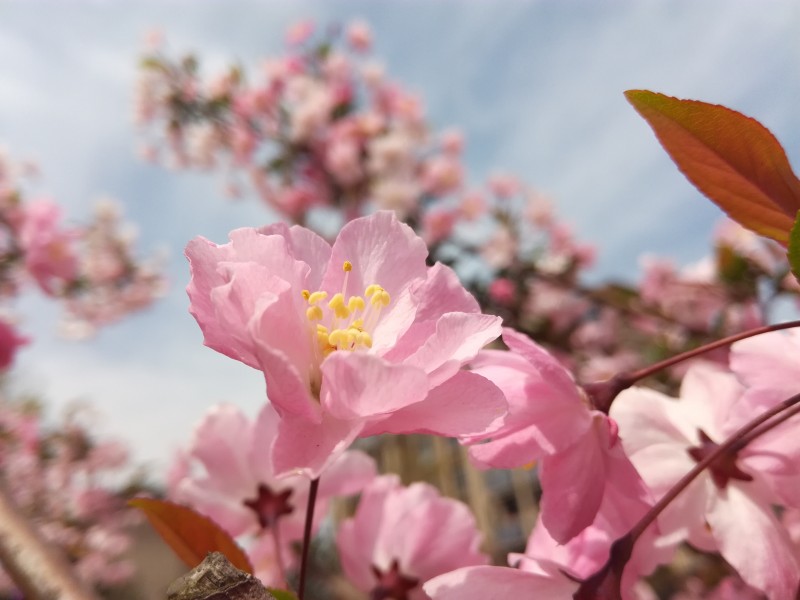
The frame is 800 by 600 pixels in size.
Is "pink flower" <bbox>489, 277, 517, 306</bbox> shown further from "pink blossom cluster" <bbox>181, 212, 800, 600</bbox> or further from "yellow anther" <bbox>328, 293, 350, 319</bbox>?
"yellow anther" <bbox>328, 293, 350, 319</bbox>

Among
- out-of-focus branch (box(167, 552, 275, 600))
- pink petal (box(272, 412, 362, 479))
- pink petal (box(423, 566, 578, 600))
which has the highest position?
pink petal (box(272, 412, 362, 479))

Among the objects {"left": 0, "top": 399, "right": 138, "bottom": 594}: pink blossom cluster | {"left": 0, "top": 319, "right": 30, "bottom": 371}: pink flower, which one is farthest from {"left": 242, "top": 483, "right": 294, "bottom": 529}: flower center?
{"left": 0, "top": 399, "right": 138, "bottom": 594}: pink blossom cluster

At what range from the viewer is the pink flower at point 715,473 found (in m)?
0.35

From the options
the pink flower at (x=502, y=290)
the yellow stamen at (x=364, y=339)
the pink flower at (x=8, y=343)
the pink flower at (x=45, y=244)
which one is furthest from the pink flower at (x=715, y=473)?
the pink flower at (x=45, y=244)

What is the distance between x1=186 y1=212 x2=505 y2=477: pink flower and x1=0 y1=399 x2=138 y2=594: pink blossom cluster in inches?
86.1

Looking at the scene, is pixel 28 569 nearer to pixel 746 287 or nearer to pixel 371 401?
pixel 371 401

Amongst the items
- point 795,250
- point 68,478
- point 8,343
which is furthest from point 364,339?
point 68,478

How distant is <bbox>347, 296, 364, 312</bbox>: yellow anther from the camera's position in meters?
0.37

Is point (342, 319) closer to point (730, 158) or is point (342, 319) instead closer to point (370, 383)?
point (370, 383)

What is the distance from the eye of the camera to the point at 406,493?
0.59 metres

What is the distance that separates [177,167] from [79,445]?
191 centimetres

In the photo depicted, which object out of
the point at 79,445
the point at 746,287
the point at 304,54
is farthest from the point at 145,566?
the point at 746,287

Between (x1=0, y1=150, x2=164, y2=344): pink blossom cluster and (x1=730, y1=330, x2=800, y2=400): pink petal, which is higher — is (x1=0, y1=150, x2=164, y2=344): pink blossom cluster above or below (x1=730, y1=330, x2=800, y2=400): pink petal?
above

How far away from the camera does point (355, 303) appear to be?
14.6 inches
